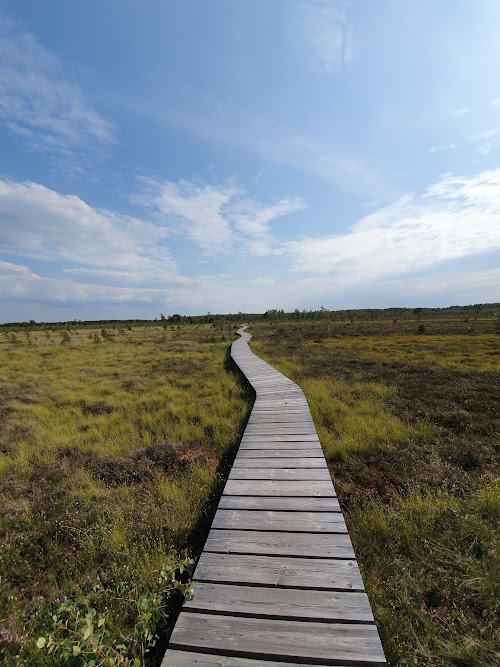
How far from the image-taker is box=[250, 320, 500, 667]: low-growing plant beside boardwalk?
229 cm

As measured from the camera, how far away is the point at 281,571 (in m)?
2.50

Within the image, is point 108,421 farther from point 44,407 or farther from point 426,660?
point 426,660

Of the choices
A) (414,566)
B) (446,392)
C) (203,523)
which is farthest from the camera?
(446,392)

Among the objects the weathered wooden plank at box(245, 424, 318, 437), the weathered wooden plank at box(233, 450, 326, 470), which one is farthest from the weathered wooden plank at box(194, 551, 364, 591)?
the weathered wooden plank at box(245, 424, 318, 437)

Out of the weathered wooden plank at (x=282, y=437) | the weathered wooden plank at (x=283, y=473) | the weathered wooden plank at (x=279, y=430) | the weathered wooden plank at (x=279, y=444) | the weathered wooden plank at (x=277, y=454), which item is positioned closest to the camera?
the weathered wooden plank at (x=283, y=473)

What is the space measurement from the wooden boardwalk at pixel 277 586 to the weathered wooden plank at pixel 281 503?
11mm

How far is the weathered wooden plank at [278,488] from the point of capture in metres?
3.63

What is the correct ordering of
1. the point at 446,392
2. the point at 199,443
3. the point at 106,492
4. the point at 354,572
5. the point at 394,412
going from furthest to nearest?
the point at 446,392
the point at 394,412
the point at 199,443
the point at 106,492
the point at 354,572

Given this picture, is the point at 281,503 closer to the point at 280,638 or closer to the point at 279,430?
the point at 280,638

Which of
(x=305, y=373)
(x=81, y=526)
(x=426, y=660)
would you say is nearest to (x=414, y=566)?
(x=426, y=660)

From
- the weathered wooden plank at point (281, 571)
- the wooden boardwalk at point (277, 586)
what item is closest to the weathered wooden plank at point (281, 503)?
the wooden boardwalk at point (277, 586)

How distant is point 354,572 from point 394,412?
5519 mm

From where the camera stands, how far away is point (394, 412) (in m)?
7.30

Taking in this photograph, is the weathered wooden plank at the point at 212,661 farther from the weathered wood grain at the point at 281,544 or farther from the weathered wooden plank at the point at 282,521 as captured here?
the weathered wooden plank at the point at 282,521
